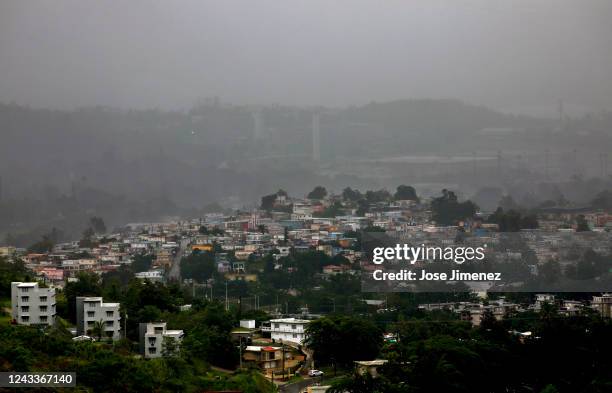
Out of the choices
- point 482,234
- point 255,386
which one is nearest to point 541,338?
point 255,386

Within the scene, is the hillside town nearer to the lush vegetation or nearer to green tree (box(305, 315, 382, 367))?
green tree (box(305, 315, 382, 367))

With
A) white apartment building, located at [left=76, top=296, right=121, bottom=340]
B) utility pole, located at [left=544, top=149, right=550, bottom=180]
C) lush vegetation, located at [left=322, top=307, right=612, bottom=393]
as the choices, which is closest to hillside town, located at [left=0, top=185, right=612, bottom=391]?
white apartment building, located at [left=76, top=296, right=121, bottom=340]

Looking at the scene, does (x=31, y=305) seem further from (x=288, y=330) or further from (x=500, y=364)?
(x=500, y=364)

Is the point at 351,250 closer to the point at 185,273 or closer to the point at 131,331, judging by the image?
the point at 185,273

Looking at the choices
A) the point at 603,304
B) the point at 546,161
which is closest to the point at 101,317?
the point at 603,304

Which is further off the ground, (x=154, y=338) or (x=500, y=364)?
(x=154, y=338)

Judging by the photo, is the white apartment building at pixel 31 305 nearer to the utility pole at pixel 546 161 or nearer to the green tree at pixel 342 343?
the green tree at pixel 342 343
